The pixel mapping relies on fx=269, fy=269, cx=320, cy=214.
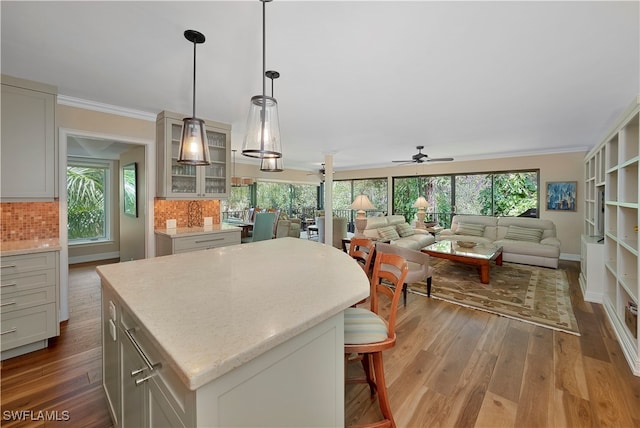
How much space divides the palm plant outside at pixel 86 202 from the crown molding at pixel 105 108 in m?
3.23

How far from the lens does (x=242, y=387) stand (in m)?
0.82

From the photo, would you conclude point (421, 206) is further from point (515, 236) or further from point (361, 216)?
point (361, 216)

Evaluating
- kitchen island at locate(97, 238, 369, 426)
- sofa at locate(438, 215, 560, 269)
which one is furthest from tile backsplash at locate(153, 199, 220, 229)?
sofa at locate(438, 215, 560, 269)

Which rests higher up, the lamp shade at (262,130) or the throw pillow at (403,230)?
the lamp shade at (262,130)

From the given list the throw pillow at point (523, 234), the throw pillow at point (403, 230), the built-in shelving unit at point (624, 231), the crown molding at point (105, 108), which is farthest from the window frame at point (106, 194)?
the throw pillow at point (523, 234)

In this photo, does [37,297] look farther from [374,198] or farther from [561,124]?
[374,198]

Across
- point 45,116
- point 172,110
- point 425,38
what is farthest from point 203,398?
point 172,110

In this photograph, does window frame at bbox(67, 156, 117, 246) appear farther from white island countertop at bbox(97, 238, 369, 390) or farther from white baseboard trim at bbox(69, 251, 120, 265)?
white island countertop at bbox(97, 238, 369, 390)

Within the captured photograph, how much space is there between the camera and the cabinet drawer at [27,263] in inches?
84.2

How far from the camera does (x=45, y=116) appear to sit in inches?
97.3

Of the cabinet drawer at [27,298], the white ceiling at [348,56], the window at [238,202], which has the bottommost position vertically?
the cabinet drawer at [27,298]

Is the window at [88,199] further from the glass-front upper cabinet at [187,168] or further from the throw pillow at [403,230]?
the throw pillow at [403,230]

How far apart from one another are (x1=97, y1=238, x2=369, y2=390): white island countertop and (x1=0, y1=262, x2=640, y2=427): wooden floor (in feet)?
3.19

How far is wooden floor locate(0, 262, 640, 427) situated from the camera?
5.51 ft
